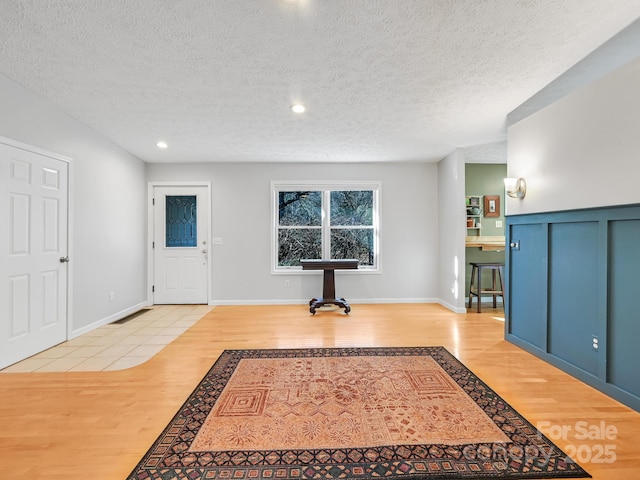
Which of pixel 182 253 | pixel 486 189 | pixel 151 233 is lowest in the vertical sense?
pixel 182 253

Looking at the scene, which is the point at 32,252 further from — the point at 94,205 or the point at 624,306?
the point at 624,306

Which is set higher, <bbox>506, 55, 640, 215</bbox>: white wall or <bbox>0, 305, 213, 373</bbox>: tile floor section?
<bbox>506, 55, 640, 215</bbox>: white wall

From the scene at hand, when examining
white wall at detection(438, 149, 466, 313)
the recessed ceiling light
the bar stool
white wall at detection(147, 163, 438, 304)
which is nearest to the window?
white wall at detection(147, 163, 438, 304)

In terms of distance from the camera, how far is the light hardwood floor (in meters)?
1.58

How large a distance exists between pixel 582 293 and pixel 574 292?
0.08 metres

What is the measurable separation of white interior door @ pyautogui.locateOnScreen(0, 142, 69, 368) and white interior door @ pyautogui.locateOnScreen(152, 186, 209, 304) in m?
1.90

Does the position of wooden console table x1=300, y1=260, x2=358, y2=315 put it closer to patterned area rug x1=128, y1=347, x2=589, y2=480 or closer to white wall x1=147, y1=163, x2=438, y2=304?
white wall x1=147, y1=163, x2=438, y2=304

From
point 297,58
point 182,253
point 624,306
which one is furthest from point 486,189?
point 182,253

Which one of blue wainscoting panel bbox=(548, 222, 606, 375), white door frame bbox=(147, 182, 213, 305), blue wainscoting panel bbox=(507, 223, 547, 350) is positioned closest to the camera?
blue wainscoting panel bbox=(548, 222, 606, 375)

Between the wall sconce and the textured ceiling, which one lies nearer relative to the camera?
the textured ceiling

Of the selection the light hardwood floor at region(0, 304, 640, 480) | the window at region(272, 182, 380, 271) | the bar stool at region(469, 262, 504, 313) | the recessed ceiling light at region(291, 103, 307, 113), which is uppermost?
the recessed ceiling light at region(291, 103, 307, 113)

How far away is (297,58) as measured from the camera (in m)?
2.29

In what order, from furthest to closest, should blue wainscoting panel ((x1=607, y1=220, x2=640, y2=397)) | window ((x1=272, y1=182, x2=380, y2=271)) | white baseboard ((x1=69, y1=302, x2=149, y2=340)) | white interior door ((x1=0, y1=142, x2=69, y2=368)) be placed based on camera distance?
1. window ((x1=272, y1=182, x2=380, y2=271))
2. white baseboard ((x1=69, y1=302, x2=149, y2=340))
3. white interior door ((x1=0, y1=142, x2=69, y2=368))
4. blue wainscoting panel ((x1=607, y1=220, x2=640, y2=397))

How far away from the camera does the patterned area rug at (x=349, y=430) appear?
1.50 m
